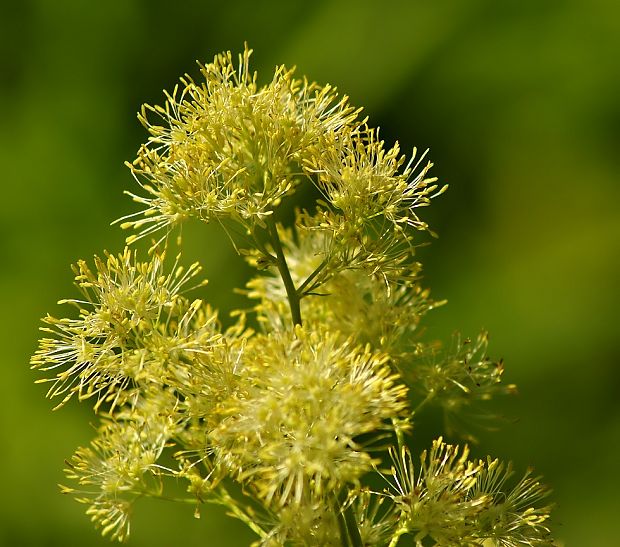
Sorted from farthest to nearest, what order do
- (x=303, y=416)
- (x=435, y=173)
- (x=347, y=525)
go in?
(x=435, y=173) → (x=347, y=525) → (x=303, y=416)

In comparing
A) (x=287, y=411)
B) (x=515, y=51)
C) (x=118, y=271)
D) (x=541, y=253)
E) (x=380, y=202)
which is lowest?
(x=287, y=411)

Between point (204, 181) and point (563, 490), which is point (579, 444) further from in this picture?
point (204, 181)

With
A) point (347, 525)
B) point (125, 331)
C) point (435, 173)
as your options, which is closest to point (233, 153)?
→ point (125, 331)

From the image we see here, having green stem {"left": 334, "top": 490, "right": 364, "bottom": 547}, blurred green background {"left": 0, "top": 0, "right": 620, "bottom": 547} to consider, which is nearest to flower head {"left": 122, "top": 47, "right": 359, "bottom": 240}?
green stem {"left": 334, "top": 490, "right": 364, "bottom": 547}

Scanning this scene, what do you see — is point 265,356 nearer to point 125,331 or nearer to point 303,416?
point 303,416

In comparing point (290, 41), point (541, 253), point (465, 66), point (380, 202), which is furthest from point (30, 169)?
point (380, 202)

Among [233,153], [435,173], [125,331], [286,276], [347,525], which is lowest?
[347,525]

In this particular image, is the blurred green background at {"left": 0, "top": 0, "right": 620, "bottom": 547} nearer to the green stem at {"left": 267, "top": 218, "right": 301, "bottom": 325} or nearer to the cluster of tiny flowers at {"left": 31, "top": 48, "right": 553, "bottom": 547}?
the cluster of tiny flowers at {"left": 31, "top": 48, "right": 553, "bottom": 547}

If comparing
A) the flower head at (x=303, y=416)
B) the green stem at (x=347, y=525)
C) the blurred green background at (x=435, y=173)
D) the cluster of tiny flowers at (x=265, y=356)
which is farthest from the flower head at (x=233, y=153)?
the blurred green background at (x=435, y=173)
